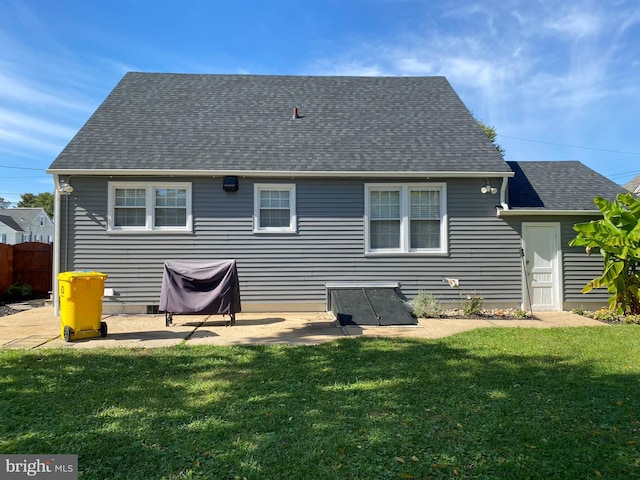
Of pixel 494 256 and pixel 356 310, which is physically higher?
pixel 494 256

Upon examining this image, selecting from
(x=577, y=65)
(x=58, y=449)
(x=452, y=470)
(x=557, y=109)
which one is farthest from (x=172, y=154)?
(x=557, y=109)

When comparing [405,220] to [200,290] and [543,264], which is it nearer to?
[543,264]

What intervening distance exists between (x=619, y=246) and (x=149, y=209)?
10402 mm

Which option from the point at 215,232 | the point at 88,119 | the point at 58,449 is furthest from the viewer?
the point at 88,119

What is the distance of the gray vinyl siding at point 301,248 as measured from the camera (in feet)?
29.9

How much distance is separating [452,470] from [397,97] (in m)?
11.0

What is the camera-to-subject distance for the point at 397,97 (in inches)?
466

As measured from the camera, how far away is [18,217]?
42156 mm

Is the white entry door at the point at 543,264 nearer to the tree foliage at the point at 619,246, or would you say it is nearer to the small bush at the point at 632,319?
the tree foliage at the point at 619,246

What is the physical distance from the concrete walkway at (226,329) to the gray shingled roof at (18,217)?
38062mm

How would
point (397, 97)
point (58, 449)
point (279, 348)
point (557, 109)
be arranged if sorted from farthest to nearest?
point (557, 109) → point (397, 97) → point (279, 348) → point (58, 449)

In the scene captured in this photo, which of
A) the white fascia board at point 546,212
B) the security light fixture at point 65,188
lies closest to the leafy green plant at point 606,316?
the white fascia board at point 546,212

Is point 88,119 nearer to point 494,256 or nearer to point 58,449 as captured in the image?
point 58,449

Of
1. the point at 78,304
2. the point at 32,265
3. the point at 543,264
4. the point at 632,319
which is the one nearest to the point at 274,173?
the point at 78,304
